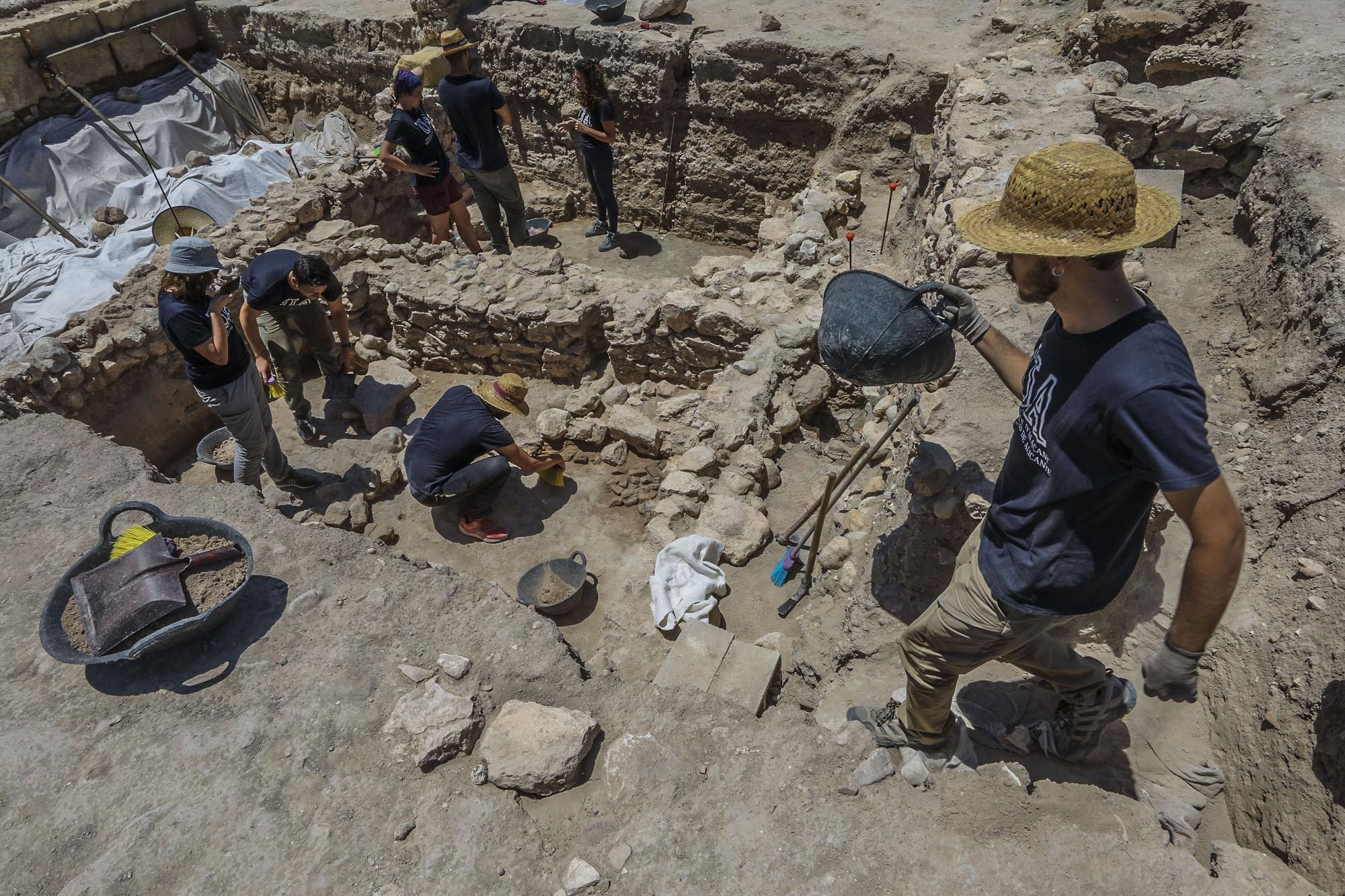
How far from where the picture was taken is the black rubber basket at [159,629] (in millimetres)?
2852

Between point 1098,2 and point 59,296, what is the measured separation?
9543 mm

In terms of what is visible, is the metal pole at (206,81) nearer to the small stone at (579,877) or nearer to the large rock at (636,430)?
the large rock at (636,430)

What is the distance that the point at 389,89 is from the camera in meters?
9.55

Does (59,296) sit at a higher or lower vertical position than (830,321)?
lower

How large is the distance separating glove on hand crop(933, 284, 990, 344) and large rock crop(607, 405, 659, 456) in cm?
296

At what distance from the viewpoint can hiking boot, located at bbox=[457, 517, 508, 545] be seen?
4.96 metres

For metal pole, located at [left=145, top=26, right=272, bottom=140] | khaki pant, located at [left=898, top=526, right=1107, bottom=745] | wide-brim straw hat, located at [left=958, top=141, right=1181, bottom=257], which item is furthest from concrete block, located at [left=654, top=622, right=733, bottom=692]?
metal pole, located at [left=145, top=26, right=272, bottom=140]

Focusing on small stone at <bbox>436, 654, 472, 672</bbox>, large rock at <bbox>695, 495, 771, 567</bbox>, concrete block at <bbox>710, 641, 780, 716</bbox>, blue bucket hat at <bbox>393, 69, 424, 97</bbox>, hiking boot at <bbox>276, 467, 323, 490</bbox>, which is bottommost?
hiking boot at <bbox>276, 467, 323, 490</bbox>

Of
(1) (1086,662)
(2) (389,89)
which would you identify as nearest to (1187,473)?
(1) (1086,662)

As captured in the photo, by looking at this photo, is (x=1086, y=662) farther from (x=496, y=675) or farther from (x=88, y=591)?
(x=88, y=591)

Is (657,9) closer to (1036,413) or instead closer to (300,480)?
(300,480)

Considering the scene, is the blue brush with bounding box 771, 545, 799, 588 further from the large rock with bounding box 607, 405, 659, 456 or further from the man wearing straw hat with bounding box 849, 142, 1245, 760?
the man wearing straw hat with bounding box 849, 142, 1245, 760

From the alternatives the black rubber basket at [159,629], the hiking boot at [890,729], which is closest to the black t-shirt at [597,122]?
the black rubber basket at [159,629]

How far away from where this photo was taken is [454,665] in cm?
300
